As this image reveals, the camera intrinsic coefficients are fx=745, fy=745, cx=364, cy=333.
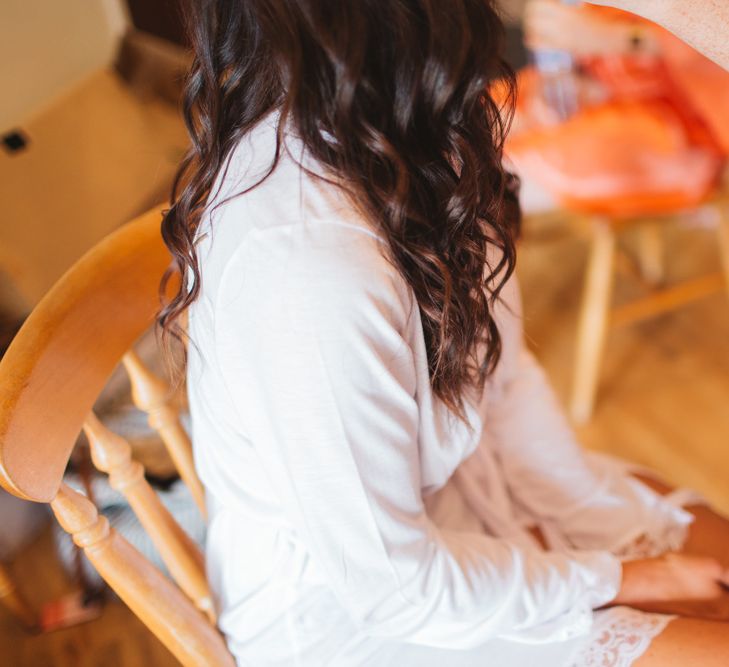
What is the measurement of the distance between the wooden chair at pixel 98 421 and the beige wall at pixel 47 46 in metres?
1.36

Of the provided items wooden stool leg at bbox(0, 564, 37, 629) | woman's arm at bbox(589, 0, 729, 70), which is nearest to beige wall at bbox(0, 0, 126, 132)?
wooden stool leg at bbox(0, 564, 37, 629)

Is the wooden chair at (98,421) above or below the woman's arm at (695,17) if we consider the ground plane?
below

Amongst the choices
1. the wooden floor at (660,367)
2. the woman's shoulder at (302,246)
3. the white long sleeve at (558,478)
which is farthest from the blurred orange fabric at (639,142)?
the woman's shoulder at (302,246)

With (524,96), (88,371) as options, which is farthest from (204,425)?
(524,96)

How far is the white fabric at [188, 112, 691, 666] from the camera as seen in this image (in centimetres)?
57

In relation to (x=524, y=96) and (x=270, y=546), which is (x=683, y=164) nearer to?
(x=524, y=96)

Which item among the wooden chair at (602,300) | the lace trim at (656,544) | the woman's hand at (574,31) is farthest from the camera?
the woman's hand at (574,31)

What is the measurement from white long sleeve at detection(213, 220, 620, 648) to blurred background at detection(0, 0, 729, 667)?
582mm

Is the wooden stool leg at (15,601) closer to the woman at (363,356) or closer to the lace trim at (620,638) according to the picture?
the woman at (363,356)

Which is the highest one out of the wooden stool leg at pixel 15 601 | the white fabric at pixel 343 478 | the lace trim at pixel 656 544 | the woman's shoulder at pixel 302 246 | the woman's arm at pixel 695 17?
the woman's arm at pixel 695 17

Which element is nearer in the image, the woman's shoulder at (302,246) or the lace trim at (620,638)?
the woman's shoulder at (302,246)

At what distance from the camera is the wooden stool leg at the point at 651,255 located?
1993 mm

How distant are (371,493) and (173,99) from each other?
163 centimetres

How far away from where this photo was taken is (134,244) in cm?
73
